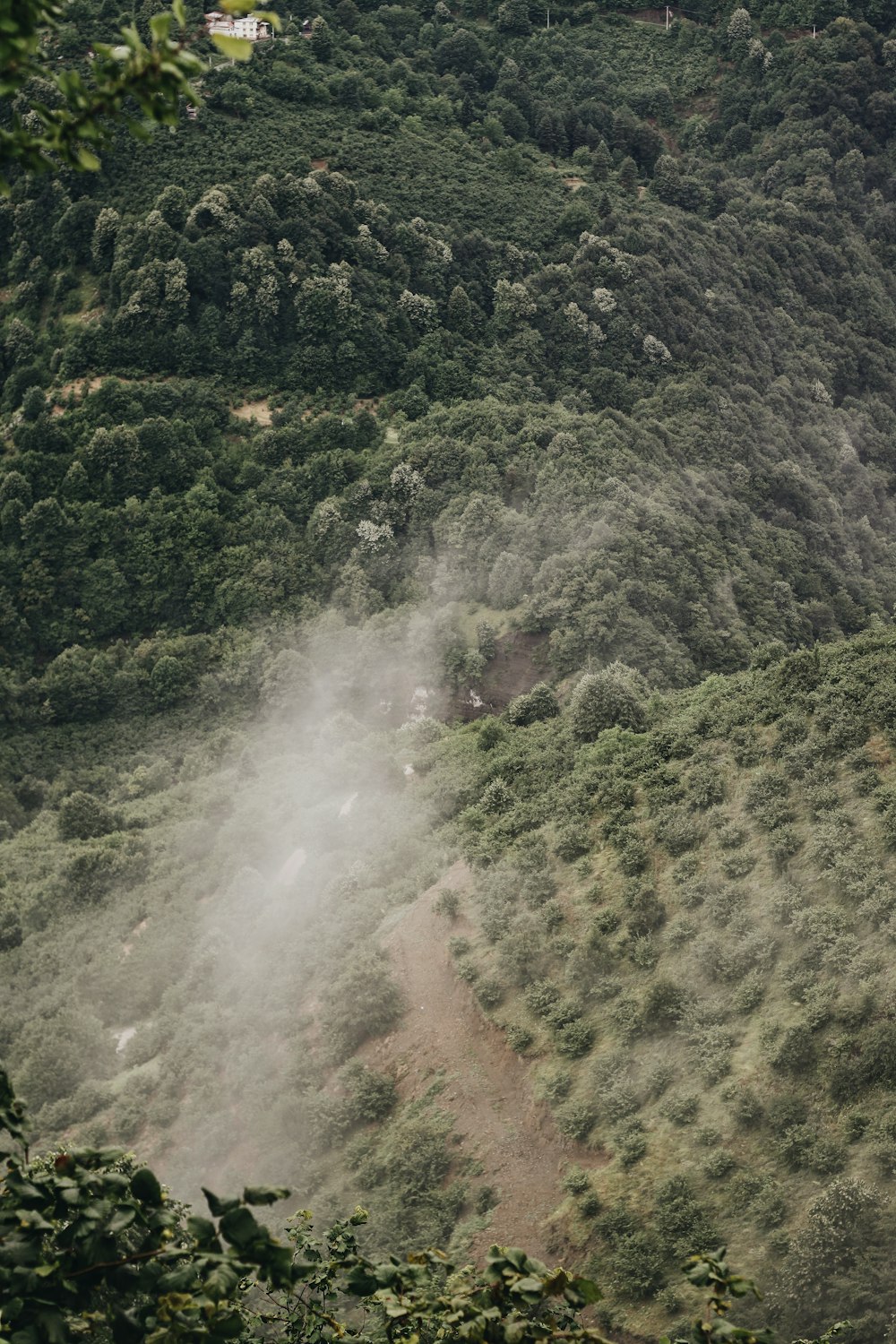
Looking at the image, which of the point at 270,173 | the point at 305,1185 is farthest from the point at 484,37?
the point at 305,1185

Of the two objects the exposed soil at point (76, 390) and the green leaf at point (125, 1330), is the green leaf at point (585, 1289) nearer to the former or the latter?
the green leaf at point (125, 1330)

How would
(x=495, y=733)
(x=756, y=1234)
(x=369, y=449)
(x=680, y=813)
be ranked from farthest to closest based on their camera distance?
(x=369, y=449) → (x=495, y=733) → (x=680, y=813) → (x=756, y=1234)

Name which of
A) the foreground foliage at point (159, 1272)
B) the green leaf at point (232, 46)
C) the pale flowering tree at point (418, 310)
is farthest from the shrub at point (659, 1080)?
the pale flowering tree at point (418, 310)

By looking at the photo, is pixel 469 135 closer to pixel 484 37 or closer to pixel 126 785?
pixel 484 37

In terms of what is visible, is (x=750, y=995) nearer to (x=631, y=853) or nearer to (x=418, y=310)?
(x=631, y=853)

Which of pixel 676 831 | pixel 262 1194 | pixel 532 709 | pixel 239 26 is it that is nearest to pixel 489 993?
pixel 676 831

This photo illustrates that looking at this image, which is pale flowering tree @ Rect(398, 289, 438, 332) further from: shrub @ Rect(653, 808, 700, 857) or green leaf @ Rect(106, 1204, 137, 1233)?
green leaf @ Rect(106, 1204, 137, 1233)
